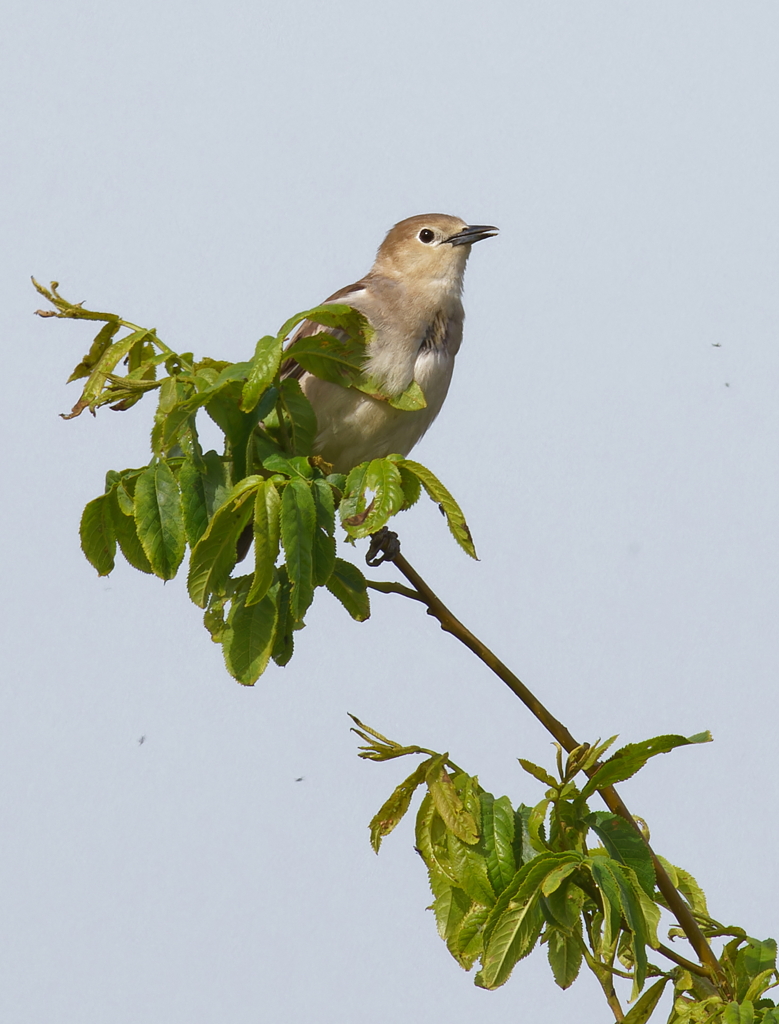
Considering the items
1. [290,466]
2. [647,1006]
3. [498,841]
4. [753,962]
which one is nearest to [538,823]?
[498,841]

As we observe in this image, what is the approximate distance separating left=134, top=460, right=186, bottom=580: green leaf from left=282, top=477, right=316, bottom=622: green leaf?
0.43 metres

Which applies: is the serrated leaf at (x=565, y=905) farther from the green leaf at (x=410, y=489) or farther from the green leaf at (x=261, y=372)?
the green leaf at (x=261, y=372)

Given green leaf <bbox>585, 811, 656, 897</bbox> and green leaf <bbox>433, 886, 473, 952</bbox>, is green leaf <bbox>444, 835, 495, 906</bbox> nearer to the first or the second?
green leaf <bbox>433, 886, 473, 952</bbox>

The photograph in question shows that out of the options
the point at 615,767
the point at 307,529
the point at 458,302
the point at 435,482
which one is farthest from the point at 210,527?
the point at 458,302

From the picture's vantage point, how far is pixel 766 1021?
3594 millimetres

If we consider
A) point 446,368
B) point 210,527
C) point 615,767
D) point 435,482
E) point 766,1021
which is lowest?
point 766,1021

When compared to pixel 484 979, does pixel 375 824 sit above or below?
above

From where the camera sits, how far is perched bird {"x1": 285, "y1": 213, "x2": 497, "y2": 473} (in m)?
6.15

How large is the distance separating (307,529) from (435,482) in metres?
0.44

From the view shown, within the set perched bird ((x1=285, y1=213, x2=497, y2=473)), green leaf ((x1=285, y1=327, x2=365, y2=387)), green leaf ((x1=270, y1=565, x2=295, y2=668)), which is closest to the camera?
green leaf ((x1=270, y1=565, x2=295, y2=668))

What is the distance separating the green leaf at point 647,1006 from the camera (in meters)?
3.94

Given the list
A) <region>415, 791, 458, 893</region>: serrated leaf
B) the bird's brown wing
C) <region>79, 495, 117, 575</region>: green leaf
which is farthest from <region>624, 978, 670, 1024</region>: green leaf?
the bird's brown wing

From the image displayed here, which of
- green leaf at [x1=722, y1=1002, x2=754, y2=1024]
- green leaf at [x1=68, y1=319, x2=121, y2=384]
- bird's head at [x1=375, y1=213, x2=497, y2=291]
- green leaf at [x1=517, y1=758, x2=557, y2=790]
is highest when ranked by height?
bird's head at [x1=375, y1=213, x2=497, y2=291]

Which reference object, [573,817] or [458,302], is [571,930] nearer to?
[573,817]
